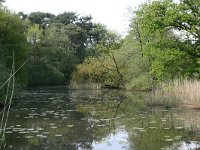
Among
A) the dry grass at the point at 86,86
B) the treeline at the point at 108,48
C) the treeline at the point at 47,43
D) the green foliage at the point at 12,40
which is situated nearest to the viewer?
the treeline at the point at 108,48

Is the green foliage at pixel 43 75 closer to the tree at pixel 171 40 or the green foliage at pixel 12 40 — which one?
the green foliage at pixel 12 40

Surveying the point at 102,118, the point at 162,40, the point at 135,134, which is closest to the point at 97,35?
the point at 162,40

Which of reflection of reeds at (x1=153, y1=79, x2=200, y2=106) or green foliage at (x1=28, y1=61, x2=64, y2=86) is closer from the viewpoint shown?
reflection of reeds at (x1=153, y1=79, x2=200, y2=106)

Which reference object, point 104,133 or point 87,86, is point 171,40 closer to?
point 104,133

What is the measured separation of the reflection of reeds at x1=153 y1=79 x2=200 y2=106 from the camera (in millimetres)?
18094

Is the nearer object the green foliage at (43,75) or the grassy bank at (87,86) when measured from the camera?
the grassy bank at (87,86)

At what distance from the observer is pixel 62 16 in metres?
68.2

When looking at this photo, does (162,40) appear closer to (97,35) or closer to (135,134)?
(135,134)

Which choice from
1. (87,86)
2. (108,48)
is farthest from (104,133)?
(87,86)

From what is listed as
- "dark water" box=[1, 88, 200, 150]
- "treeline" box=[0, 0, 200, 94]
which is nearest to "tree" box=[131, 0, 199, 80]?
"treeline" box=[0, 0, 200, 94]

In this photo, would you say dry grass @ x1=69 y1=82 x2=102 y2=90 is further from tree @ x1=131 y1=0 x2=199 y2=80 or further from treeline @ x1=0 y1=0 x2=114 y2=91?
tree @ x1=131 y1=0 x2=199 y2=80

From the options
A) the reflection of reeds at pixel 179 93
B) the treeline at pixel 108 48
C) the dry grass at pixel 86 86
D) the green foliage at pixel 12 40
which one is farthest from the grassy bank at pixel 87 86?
the reflection of reeds at pixel 179 93

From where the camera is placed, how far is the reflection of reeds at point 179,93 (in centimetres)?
1809

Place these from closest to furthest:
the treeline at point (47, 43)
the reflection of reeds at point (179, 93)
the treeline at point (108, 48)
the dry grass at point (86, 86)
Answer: the reflection of reeds at point (179, 93)
the treeline at point (108, 48)
the treeline at point (47, 43)
the dry grass at point (86, 86)
